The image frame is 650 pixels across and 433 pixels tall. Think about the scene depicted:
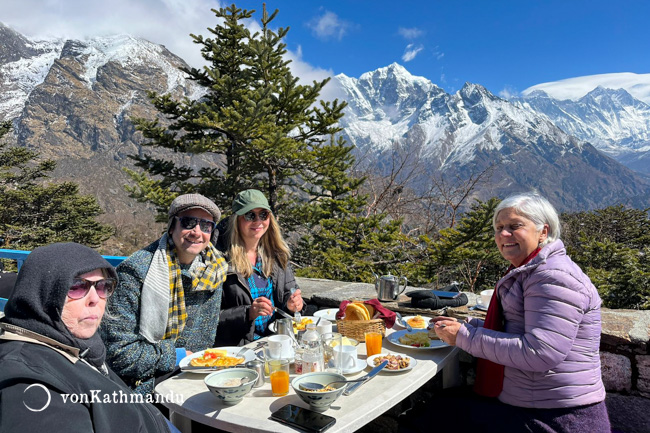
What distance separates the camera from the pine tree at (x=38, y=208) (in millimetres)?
19047

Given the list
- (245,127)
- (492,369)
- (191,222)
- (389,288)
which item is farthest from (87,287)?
(245,127)

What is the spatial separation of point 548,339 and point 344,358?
0.89 meters

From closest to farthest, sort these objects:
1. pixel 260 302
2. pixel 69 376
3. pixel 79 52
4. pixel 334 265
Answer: pixel 69 376, pixel 260 302, pixel 334 265, pixel 79 52

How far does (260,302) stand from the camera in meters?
2.61

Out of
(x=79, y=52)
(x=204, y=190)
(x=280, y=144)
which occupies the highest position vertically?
(x=79, y=52)

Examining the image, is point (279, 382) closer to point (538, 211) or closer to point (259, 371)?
point (259, 371)

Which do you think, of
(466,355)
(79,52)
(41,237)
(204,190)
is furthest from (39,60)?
(466,355)

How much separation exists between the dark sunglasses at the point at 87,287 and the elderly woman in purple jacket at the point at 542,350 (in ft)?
5.08

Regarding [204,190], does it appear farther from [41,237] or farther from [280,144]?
[41,237]

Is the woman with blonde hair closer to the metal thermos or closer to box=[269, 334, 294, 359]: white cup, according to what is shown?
box=[269, 334, 294, 359]: white cup

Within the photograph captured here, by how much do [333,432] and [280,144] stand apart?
9106 mm

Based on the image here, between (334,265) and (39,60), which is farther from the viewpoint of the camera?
(39,60)

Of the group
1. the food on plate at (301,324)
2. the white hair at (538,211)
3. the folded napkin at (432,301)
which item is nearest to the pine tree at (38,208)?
the food on plate at (301,324)

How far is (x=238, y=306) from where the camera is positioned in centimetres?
279
